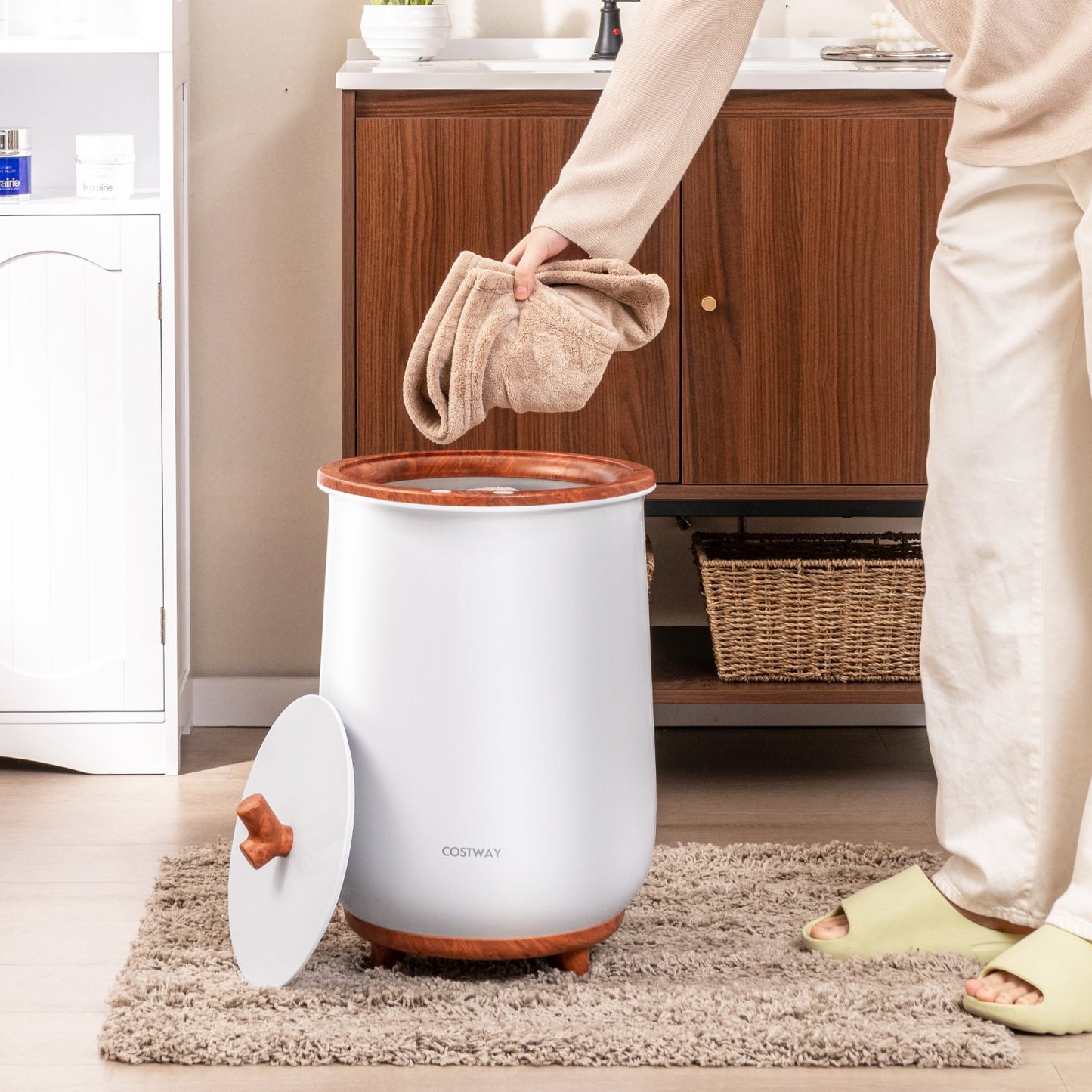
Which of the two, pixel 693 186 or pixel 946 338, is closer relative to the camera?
pixel 946 338

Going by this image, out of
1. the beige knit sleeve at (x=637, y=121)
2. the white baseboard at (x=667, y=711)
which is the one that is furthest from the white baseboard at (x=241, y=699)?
the beige knit sleeve at (x=637, y=121)

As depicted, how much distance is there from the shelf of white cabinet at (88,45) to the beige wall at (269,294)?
23 centimetres

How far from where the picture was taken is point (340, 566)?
1.36 m

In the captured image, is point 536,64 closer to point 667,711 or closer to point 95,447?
point 95,447

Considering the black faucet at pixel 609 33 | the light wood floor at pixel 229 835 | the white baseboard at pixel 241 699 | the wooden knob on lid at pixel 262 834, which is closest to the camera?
the light wood floor at pixel 229 835

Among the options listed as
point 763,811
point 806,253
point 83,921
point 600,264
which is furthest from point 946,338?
point 83,921

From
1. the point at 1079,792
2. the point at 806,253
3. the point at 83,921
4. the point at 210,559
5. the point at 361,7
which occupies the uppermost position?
the point at 361,7

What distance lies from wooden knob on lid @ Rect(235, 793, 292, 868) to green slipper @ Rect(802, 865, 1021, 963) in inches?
20.7

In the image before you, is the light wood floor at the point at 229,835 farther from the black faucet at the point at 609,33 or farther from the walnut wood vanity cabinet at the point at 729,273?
the black faucet at the point at 609,33

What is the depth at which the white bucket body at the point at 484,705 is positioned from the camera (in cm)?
129

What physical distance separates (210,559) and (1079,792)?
1.33 m

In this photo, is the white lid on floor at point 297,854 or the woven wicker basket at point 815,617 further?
the woven wicker basket at point 815,617

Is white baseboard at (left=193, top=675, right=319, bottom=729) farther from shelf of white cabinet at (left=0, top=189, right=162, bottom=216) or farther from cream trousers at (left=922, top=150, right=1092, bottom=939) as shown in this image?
cream trousers at (left=922, top=150, right=1092, bottom=939)

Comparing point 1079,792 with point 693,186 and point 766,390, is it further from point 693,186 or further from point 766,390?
point 693,186
